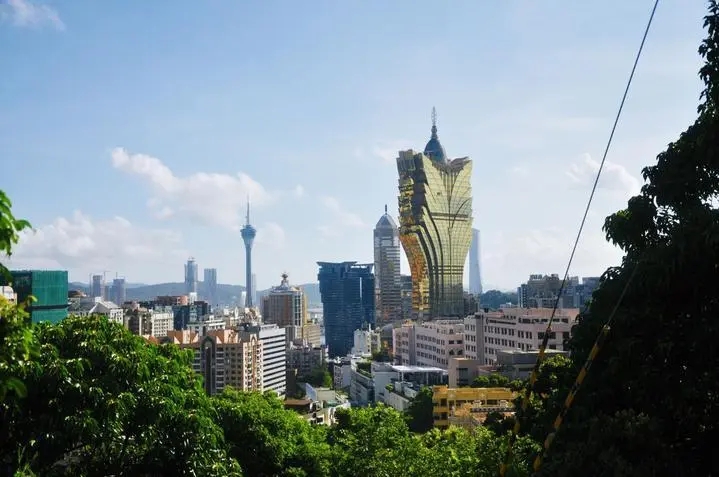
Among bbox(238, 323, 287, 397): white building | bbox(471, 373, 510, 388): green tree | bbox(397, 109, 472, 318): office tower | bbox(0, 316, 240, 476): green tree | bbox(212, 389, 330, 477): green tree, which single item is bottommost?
bbox(238, 323, 287, 397): white building

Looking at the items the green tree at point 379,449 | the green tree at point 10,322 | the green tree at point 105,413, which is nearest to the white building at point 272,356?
the green tree at point 379,449

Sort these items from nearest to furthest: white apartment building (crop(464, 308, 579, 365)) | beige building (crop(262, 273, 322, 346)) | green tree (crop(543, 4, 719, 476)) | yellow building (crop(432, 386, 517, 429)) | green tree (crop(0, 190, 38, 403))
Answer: green tree (crop(0, 190, 38, 403))
green tree (crop(543, 4, 719, 476))
yellow building (crop(432, 386, 517, 429))
white apartment building (crop(464, 308, 579, 365))
beige building (crop(262, 273, 322, 346))

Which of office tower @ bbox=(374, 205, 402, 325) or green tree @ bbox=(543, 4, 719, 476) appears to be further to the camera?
office tower @ bbox=(374, 205, 402, 325)

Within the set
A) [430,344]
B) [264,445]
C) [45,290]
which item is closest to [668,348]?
[264,445]

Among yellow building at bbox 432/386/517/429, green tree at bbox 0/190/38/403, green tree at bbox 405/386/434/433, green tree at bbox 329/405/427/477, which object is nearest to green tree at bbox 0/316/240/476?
green tree at bbox 329/405/427/477

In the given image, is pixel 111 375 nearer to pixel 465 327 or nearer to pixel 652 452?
pixel 652 452

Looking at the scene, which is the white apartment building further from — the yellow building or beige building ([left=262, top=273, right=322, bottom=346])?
beige building ([left=262, top=273, right=322, bottom=346])

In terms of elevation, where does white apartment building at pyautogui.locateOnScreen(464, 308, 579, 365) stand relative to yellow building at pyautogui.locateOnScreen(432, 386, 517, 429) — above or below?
above
